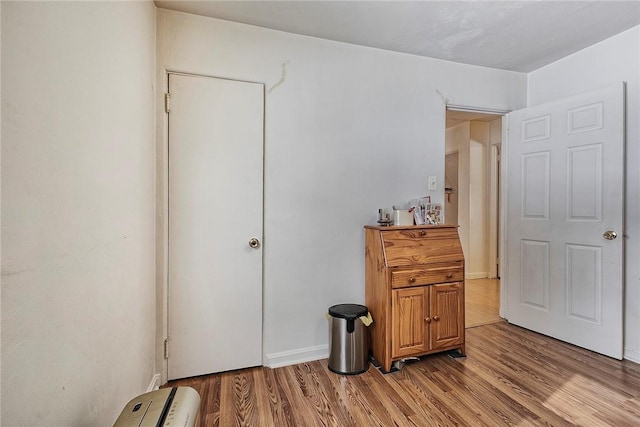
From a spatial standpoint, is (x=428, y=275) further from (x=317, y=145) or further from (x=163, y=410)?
(x=163, y=410)

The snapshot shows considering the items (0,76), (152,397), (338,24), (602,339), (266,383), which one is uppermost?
(338,24)

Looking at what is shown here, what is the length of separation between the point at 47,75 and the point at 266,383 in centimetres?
198

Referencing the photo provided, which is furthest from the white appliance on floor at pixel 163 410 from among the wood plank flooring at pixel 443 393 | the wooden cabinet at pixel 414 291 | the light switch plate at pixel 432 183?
the light switch plate at pixel 432 183

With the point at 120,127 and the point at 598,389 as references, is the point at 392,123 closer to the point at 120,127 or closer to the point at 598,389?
the point at 120,127

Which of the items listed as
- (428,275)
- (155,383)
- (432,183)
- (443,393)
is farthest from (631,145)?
(155,383)

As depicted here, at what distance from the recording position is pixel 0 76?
711mm

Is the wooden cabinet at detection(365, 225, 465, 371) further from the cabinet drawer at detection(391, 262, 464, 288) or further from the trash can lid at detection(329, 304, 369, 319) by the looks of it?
the trash can lid at detection(329, 304, 369, 319)

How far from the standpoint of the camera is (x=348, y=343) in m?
2.21

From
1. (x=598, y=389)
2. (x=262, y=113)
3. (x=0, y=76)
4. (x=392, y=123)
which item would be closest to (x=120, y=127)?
(x=0, y=76)

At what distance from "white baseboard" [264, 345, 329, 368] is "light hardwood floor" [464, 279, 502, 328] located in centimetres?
153

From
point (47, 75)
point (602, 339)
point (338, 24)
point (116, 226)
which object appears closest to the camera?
point (47, 75)

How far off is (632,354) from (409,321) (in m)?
1.72

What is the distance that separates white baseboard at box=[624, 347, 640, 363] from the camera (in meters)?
2.36

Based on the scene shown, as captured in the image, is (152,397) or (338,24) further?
(338,24)
